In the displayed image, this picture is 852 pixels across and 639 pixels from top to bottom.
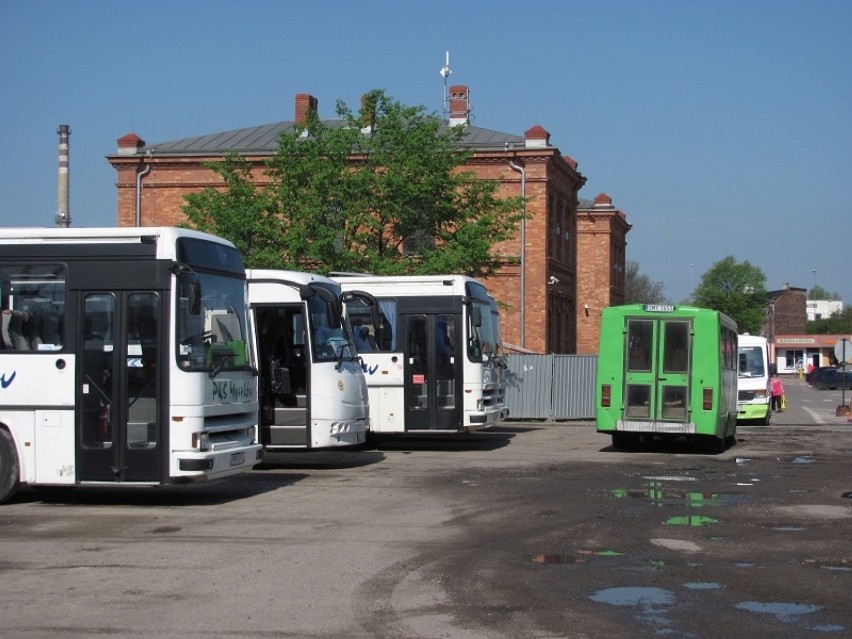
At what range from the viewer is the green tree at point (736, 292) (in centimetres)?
14125

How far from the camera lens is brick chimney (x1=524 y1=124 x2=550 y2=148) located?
4816cm

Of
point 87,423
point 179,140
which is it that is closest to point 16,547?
point 87,423

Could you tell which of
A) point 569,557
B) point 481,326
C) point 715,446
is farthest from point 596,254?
point 569,557

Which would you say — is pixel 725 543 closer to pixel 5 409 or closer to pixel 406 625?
pixel 406 625

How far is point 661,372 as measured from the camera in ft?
72.8

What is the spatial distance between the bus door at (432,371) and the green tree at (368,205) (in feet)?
49.6

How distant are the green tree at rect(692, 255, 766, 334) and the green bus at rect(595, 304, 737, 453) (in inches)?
4678

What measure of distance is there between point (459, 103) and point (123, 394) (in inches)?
1665

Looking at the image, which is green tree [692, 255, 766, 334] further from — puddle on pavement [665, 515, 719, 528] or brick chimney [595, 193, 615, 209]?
puddle on pavement [665, 515, 719, 528]

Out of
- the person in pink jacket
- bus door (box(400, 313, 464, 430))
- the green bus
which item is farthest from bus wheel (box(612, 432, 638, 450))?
the person in pink jacket

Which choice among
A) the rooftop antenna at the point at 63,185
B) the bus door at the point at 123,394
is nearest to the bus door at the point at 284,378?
the bus door at the point at 123,394

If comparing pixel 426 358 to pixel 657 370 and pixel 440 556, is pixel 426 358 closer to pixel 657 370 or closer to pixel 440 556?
pixel 657 370

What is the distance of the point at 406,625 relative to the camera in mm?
7637

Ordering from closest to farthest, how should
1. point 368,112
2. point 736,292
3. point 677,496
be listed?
point 677,496 < point 368,112 < point 736,292
